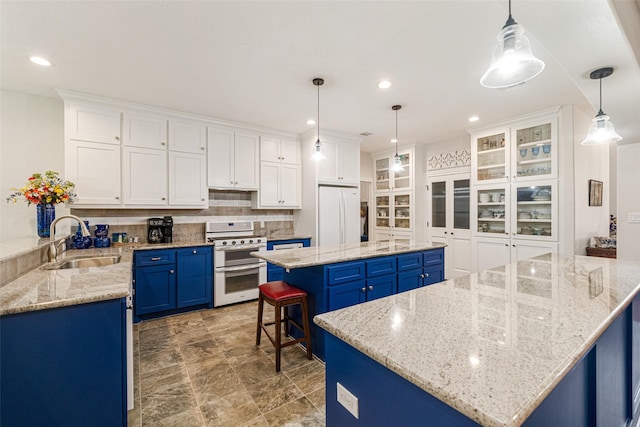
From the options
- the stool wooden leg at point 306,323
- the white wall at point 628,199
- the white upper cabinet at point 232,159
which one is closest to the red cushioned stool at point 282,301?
the stool wooden leg at point 306,323

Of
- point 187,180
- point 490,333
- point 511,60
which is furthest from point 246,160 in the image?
point 490,333

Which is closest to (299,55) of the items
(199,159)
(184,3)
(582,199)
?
(184,3)

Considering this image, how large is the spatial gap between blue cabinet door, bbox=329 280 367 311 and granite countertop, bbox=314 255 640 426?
983mm

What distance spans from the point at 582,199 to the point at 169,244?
536cm

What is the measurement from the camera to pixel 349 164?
4.84 metres

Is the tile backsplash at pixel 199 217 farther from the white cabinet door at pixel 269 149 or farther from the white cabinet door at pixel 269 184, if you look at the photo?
the white cabinet door at pixel 269 149

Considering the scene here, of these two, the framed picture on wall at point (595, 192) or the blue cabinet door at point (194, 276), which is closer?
the blue cabinet door at point (194, 276)

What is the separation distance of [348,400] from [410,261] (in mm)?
2190

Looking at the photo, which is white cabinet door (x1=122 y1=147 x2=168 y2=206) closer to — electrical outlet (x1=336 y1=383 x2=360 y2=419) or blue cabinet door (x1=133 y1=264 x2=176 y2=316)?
blue cabinet door (x1=133 y1=264 x2=176 y2=316)

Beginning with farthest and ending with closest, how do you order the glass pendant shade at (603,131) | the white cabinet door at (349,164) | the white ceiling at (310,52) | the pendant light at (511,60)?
the white cabinet door at (349,164) → the glass pendant shade at (603,131) → the white ceiling at (310,52) → the pendant light at (511,60)

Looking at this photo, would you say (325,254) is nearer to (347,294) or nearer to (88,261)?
(347,294)

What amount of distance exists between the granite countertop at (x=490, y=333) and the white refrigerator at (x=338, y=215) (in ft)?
9.58

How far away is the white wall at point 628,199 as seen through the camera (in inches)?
135

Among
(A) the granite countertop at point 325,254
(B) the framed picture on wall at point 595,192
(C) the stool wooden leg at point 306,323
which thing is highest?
(B) the framed picture on wall at point 595,192
